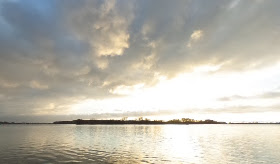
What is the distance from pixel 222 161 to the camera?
40.5 metres

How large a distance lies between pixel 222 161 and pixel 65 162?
101 ft

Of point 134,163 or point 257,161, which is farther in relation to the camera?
point 257,161

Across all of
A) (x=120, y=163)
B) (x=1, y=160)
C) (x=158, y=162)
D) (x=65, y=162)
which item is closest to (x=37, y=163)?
(x=65, y=162)

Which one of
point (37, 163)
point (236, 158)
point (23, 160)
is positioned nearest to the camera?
point (37, 163)

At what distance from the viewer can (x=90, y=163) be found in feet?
119

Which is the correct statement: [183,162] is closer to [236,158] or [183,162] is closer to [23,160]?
[236,158]

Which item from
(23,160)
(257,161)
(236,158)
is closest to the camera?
(23,160)

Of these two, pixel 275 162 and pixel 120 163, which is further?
pixel 275 162

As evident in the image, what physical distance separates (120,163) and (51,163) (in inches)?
493

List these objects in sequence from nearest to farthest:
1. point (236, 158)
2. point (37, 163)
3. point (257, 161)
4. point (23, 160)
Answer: point (37, 163) → point (23, 160) → point (257, 161) → point (236, 158)

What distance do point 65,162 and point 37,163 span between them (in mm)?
4736

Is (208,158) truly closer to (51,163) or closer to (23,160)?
(51,163)

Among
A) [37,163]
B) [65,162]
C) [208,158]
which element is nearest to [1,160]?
[37,163]

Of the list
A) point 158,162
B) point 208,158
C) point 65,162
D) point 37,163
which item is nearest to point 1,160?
point 37,163
